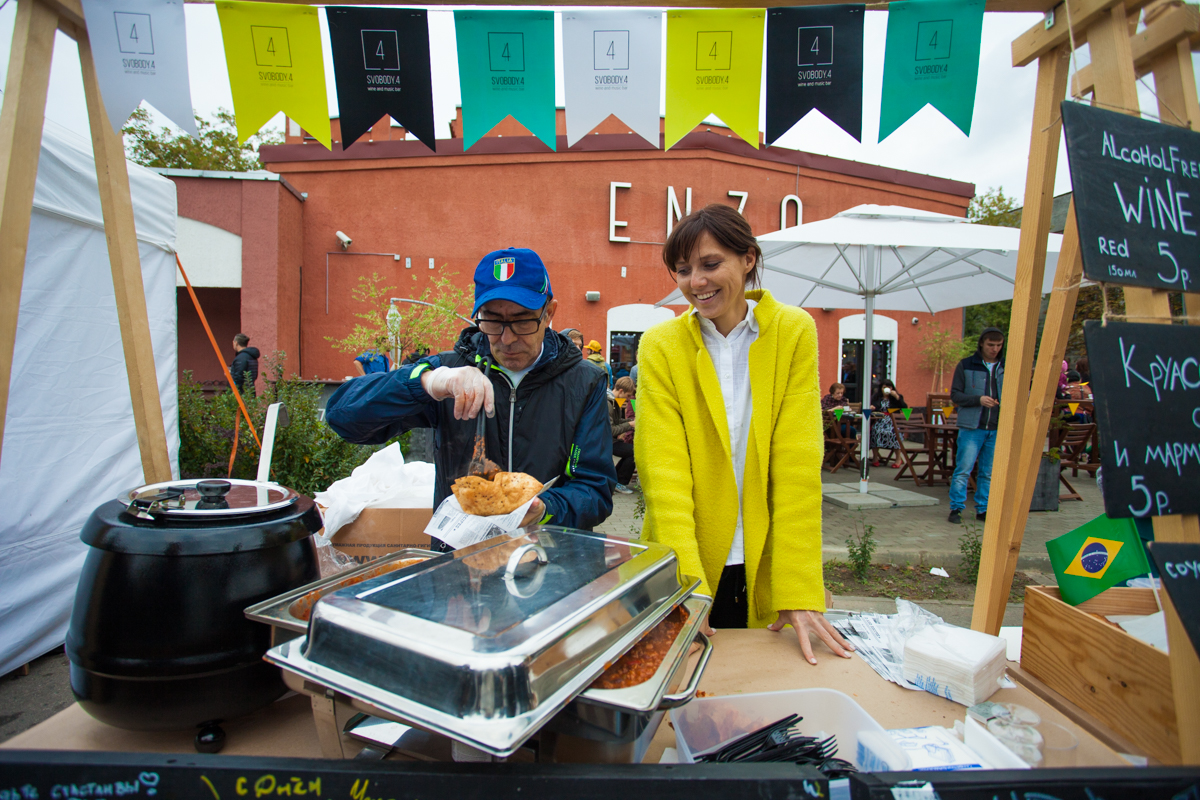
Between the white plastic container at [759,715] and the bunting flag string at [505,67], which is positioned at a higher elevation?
the bunting flag string at [505,67]

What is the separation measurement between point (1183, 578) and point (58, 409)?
489 centimetres

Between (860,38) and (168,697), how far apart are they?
2.56m

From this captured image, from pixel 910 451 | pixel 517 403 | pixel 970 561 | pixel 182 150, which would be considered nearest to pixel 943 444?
pixel 910 451

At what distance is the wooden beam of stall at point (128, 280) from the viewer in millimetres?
1807

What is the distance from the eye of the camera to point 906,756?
1007mm

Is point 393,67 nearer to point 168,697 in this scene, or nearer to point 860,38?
point 860,38

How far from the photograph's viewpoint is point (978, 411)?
20.3 ft

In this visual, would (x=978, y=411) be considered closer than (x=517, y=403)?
No

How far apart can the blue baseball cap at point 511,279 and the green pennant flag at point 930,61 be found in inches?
52.2

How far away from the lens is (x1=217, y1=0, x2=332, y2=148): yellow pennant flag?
1.91 metres

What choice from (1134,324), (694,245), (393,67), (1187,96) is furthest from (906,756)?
(393,67)

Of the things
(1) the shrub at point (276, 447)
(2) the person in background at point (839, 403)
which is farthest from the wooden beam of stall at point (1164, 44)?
(2) the person in background at point (839, 403)

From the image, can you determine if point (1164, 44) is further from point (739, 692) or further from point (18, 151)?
point (18, 151)

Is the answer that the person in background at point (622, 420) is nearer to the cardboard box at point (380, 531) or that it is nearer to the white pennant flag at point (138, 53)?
the cardboard box at point (380, 531)
